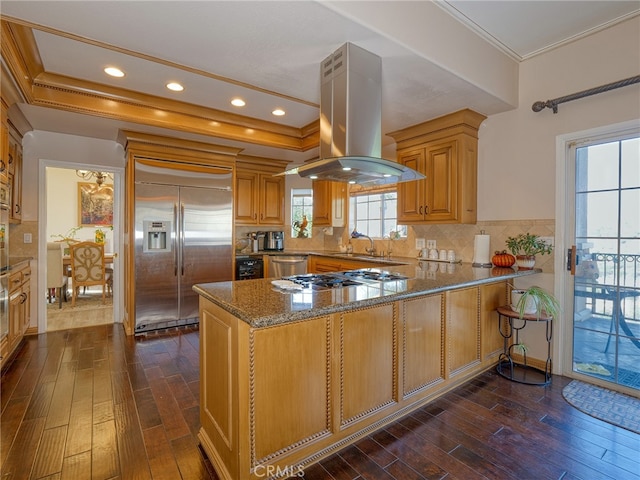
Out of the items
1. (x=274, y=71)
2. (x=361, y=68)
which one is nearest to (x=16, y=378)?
(x=274, y=71)

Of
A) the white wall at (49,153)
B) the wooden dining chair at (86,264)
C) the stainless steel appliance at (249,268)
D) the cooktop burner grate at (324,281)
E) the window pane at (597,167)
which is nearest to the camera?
the cooktop burner grate at (324,281)

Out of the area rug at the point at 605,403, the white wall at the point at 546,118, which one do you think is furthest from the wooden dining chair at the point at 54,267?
the area rug at the point at 605,403

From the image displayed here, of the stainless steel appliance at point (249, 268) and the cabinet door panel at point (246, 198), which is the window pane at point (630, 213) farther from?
the cabinet door panel at point (246, 198)

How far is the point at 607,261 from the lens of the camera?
269cm

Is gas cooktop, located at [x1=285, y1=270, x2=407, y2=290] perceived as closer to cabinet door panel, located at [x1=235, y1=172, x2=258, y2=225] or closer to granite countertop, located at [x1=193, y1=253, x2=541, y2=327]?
granite countertop, located at [x1=193, y1=253, x2=541, y2=327]

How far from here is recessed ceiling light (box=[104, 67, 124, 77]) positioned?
8.91 feet

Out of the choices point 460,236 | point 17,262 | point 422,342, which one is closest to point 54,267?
point 17,262

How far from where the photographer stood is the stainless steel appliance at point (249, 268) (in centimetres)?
477

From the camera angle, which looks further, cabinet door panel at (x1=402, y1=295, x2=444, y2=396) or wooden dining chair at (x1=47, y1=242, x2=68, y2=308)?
wooden dining chair at (x1=47, y1=242, x2=68, y2=308)

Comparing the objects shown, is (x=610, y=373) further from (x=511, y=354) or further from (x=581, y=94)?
(x=581, y=94)

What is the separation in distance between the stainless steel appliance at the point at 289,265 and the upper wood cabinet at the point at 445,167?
1859 millimetres

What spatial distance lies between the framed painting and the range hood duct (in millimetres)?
6693

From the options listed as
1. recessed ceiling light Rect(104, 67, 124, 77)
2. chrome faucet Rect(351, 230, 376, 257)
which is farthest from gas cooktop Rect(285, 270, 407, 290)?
recessed ceiling light Rect(104, 67, 124, 77)

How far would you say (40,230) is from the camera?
12.9 feet
